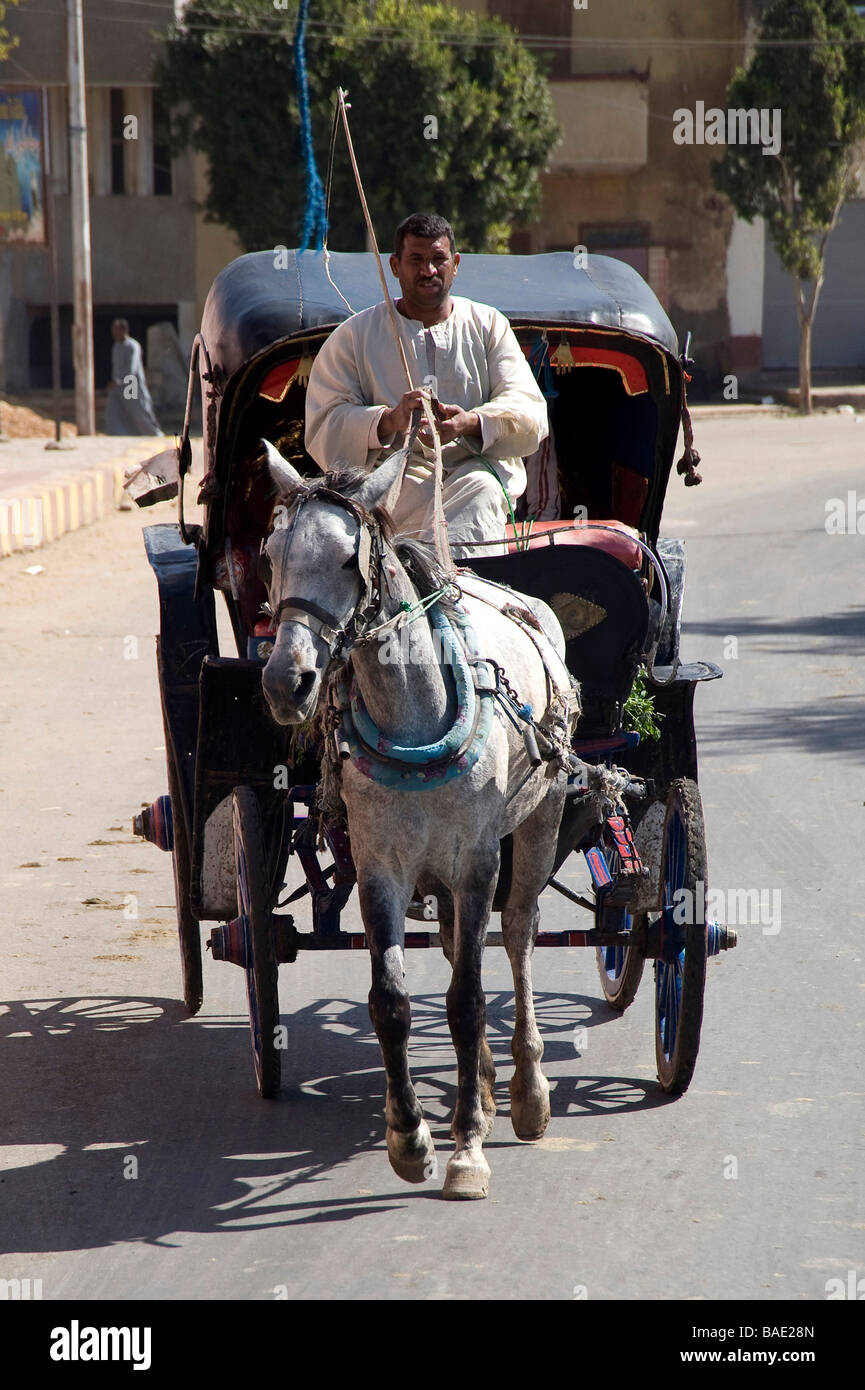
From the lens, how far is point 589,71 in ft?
113

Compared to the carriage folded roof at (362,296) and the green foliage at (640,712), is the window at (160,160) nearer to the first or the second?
the carriage folded roof at (362,296)

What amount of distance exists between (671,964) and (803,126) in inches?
1090

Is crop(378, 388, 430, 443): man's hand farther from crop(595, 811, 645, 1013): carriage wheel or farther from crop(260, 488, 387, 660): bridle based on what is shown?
crop(595, 811, 645, 1013): carriage wheel

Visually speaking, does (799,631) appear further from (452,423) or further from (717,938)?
(452,423)

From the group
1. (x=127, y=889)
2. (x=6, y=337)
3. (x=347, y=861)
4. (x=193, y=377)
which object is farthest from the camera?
(x=6, y=337)

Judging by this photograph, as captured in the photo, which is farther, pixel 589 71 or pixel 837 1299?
pixel 589 71

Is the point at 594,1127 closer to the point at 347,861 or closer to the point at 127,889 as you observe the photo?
the point at 347,861

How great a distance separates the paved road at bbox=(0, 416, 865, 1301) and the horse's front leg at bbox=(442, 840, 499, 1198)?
0.27ft

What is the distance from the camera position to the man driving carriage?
15.3ft

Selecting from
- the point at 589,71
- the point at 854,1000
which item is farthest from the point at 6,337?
the point at 854,1000

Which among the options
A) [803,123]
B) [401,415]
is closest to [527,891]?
[401,415]

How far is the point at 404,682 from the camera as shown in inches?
157

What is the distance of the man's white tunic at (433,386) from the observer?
4625 millimetres

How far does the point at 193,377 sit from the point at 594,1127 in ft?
10.0
